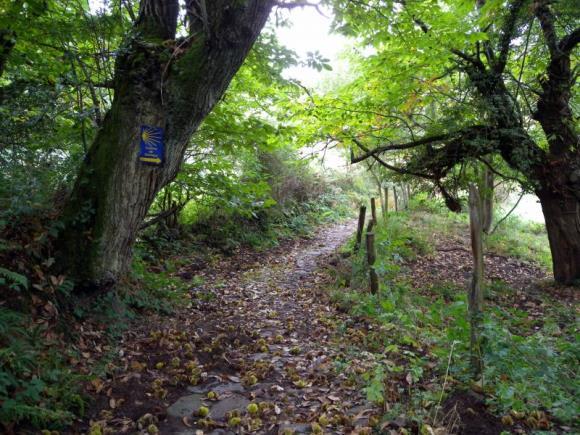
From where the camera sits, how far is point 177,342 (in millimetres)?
4742

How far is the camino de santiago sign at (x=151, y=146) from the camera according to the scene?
180 inches

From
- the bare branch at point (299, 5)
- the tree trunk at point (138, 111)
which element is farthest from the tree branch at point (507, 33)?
the tree trunk at point (138, 111)

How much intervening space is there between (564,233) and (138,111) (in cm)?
921

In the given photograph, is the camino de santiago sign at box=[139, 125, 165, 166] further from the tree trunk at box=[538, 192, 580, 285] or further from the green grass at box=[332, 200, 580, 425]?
the tree trunk at box=[538, 192, 580, 285]

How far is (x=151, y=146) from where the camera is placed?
462 cm

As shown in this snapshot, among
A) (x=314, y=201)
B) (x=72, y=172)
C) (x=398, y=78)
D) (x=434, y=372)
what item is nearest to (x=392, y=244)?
(x=398, y=78)

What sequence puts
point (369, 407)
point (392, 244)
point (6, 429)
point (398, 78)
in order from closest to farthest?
point (6, 429)
point (369, 407)
point (398, 78)
point (392, 244)

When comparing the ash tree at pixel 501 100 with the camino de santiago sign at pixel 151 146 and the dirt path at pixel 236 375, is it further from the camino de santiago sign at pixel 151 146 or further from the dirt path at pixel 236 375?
the dirt path at pixel 236 375

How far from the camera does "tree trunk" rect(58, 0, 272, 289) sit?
14.8ft

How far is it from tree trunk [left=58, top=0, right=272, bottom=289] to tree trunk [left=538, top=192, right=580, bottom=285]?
25.7 feet

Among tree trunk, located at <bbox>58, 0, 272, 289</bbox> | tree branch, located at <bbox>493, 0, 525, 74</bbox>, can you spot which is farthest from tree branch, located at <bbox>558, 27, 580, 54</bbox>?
tree trunk, located at <bbox>58, 0, 272, 289</bbox>

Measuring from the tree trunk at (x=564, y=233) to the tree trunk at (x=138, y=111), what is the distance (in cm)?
785

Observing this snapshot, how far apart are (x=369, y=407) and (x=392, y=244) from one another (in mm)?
6551

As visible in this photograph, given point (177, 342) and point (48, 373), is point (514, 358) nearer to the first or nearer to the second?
point (177, 342)
